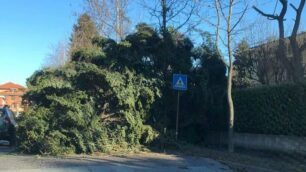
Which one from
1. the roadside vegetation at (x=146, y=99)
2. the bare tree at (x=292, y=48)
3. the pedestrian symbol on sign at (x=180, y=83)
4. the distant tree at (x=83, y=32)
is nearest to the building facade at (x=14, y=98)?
the roadside vegetation at (x=146, y=99)

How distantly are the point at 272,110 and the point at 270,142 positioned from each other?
1.19 metres

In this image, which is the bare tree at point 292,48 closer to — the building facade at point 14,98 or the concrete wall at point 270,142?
the concrete wall at point 270,142

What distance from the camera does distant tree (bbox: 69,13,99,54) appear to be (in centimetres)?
3188

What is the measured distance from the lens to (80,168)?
12938 mm

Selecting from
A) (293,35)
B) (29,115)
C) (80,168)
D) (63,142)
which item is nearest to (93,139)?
(63,142)

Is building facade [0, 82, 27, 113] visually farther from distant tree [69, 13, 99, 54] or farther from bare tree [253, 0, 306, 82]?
bare tree [253, 0, 306, 82]

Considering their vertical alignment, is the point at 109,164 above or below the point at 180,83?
below

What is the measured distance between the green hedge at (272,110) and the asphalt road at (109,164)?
3865 mm

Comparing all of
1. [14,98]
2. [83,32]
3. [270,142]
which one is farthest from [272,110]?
[14,98]

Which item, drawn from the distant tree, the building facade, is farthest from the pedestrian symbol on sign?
the distant tree

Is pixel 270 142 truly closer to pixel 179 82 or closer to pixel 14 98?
pixel 179 82

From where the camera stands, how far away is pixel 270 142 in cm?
1819

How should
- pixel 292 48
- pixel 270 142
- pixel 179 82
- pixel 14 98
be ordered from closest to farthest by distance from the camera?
1. pixel 179 82
2. pixel 270 142
3. pixel 292 48
4. pixel 14 98

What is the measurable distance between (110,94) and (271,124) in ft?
20.1
